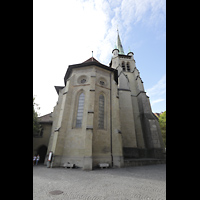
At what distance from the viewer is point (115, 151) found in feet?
38.7

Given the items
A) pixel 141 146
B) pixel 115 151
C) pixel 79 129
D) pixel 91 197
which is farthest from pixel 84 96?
pixel 141 146

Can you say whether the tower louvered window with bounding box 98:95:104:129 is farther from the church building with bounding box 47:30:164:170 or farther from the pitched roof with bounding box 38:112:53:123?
the pitched roof with bounding box 38:112:53:123

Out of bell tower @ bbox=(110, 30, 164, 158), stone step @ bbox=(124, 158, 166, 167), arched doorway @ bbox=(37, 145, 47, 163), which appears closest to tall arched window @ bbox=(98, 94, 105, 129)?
stone step @ bbox=(124, 158, 166, 167)

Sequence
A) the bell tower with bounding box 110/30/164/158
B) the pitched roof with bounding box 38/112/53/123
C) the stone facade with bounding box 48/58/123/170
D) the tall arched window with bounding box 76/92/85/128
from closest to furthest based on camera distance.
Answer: the stone facade with bounding box 48/58/123/170, the tall arched window with bounding box 76/92/85/128, the bell tower with bounding box 110/30/164/158, the pitched roof with bounding box 38/112/53/123

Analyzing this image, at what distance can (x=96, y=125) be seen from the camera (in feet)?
40.5

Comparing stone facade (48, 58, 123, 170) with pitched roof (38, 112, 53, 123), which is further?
pitched roof (38, 112, 53, 123)

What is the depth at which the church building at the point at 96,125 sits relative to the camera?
1107 cm

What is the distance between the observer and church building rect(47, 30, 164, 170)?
1107cm

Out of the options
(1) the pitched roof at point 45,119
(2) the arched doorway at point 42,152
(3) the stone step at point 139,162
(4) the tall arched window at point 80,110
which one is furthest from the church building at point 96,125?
(2) the arched doorway at point 42,152
